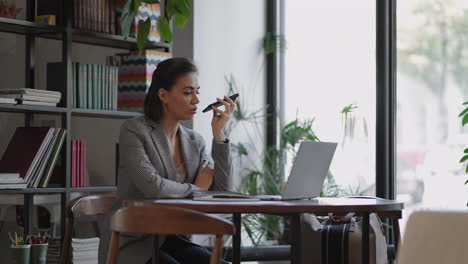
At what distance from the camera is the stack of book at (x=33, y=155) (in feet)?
13.3

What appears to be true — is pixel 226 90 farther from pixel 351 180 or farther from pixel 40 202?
pixel 40 202

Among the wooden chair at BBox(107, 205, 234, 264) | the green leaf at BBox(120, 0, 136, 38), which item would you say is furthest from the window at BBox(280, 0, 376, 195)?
the wooden chair at BBox(107, 205, 234, 264)

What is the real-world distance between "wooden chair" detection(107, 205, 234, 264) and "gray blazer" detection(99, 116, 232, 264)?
88cm

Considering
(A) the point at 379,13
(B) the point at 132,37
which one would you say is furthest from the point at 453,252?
(A) the point at 379,13

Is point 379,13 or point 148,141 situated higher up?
point 379,13

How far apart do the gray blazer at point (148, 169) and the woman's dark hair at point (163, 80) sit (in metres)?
0.06

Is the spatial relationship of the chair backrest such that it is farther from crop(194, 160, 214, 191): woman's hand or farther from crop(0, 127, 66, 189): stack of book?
crop(0, 127, 66, 189): stack of book

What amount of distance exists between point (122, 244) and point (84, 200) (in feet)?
0.90

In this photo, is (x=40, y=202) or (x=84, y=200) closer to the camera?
(x=84, y=200)

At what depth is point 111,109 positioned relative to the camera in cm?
453

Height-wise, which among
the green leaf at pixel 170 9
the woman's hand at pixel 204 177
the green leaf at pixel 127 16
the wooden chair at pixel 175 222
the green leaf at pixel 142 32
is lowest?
the wooden chair at pixel 175 222

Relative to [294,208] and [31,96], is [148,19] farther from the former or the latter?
[294,208]

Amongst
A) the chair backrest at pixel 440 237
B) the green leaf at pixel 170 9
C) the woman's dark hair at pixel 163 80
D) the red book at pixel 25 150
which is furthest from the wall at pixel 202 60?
the chair backrest at pixel 440 237

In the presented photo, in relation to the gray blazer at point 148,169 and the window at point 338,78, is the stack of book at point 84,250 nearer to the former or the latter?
the gray blazer at point 148,169
